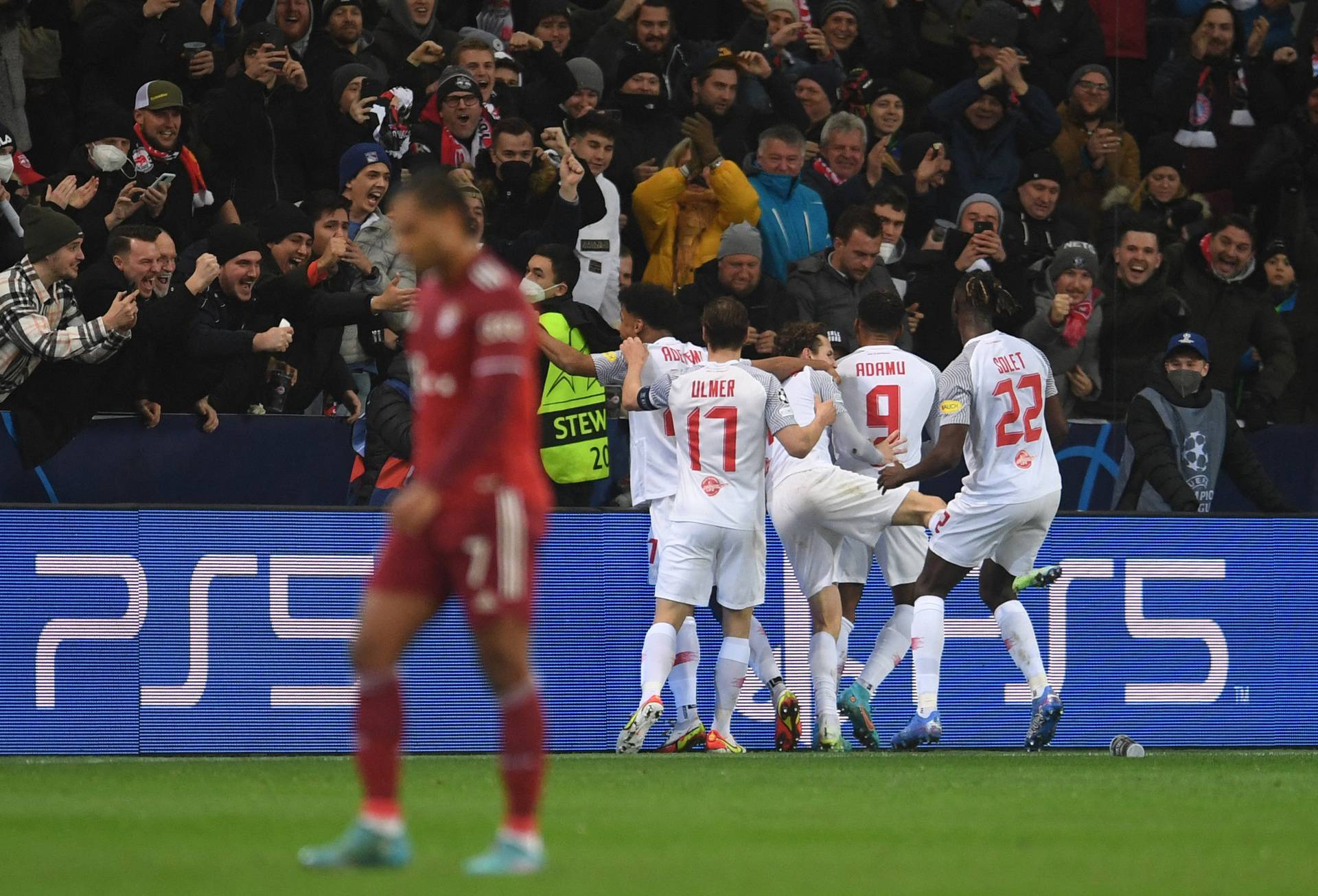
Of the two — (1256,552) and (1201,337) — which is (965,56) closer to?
(1201,337)

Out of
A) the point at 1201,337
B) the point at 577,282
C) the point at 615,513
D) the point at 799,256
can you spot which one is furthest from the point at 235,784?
the point at 1201,337

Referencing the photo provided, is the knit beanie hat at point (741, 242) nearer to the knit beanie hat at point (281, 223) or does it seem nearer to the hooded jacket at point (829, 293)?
the hooded jacket at point (829, 293)

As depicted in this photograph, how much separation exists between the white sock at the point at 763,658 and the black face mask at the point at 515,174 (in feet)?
12.3

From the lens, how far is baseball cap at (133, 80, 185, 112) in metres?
12.7

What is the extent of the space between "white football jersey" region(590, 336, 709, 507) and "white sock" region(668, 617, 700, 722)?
86cm

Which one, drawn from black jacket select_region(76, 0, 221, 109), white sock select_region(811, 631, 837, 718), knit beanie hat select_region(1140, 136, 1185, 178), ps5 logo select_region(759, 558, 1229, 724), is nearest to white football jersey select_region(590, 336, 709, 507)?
ps5 logo select_region(759, 558, 1229, 724)

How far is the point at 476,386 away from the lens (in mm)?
5727

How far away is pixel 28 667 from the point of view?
11328 mm

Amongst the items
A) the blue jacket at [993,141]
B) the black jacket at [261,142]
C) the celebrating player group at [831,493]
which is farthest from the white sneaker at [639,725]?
the blue jacket at [993,141]

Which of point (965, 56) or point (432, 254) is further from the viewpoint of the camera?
point (965, 56)

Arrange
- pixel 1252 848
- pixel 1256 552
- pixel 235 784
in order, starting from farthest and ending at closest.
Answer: pixel 1256 552, pixel 235 784, pixel 1252 848

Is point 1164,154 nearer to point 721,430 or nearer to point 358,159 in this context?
point 721,430

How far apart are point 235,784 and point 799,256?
6828 millimetres

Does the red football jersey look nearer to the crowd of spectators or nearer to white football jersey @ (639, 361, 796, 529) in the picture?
white football jersey @ (639, 361, 796, 529)
